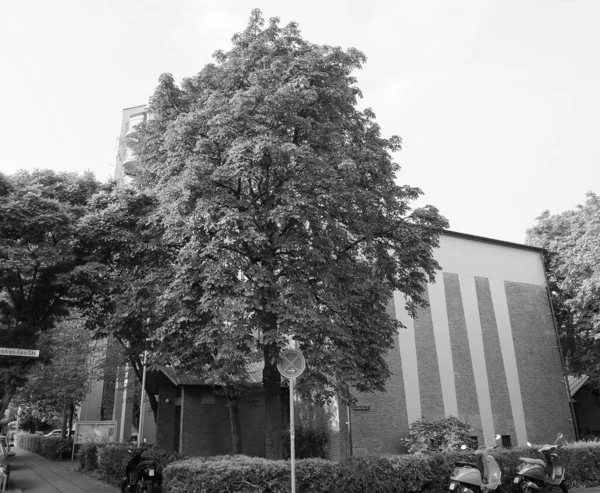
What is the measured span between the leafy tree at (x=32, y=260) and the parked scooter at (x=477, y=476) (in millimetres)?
10426

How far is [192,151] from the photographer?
12914 millimetres

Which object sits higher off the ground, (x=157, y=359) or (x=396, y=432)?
(x=157, y=359)

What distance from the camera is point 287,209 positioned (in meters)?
11.7

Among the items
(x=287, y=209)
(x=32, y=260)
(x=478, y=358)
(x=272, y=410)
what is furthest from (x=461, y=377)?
(x=32, y=260)

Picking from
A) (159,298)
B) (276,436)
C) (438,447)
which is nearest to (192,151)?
(159,298)

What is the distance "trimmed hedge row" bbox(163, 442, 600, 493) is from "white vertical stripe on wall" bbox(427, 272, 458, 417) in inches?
353

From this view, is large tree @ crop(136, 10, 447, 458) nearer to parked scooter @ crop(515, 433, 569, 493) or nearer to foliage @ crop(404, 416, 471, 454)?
parked scooter @ crop(515, 433, 569, 493)

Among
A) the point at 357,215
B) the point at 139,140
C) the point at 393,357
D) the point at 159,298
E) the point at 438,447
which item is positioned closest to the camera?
the point at 159,298

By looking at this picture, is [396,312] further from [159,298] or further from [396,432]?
[159,298]

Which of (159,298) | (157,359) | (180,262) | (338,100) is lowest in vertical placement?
(157,359)

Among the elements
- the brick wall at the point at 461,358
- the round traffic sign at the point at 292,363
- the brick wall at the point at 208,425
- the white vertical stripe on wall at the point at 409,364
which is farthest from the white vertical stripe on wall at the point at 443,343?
the round traffic sign at the point at 292,363

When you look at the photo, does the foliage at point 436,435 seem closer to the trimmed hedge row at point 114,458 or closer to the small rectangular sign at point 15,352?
the trimmed hedge row at point 114,458

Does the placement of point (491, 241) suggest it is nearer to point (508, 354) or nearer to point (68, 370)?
point (508, 354)

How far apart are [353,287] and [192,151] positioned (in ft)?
17.7
